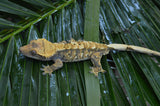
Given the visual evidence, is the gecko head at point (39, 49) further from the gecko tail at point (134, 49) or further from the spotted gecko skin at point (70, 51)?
the gecko tail at point (134, 49)

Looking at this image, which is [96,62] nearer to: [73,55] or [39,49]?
[73,55]

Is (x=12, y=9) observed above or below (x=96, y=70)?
above

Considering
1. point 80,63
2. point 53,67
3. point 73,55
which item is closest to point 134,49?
point 80,63

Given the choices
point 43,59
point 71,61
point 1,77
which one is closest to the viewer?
point 1,77

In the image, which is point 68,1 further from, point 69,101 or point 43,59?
point 69,101

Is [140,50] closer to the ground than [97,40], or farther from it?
closer to the ground

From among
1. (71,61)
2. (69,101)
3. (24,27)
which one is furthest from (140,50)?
(24,27)
